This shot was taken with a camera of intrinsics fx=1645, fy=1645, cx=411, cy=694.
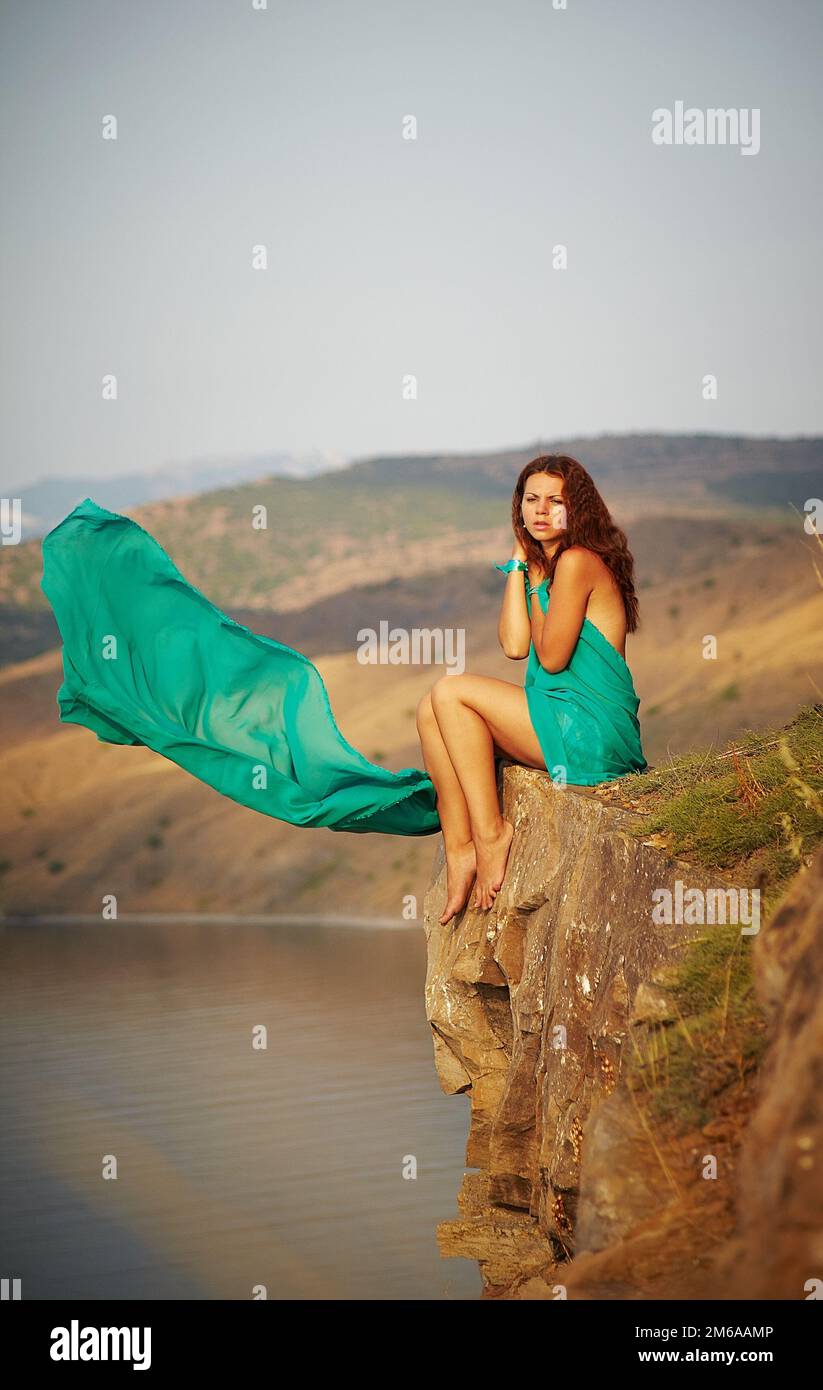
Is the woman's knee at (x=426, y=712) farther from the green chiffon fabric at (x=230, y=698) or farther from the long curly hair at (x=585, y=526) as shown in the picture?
the long curly hair at (x=585, y=526)

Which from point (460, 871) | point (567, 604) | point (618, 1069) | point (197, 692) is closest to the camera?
point (618, 1069)

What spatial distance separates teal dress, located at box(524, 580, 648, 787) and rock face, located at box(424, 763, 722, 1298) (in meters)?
0.18

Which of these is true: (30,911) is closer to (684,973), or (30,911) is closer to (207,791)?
(207,791)

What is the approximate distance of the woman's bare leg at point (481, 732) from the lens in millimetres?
7270

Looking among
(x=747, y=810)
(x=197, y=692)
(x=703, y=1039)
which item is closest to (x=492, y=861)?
(x=747, y=810)

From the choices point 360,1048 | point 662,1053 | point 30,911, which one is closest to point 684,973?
point 662,1053

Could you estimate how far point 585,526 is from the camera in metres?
7.41

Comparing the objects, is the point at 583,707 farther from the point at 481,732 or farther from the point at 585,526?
the point at 585,526

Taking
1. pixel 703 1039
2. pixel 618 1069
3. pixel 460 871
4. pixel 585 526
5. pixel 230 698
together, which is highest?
pixel 585 526

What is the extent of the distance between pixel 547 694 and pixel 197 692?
6.24 feet

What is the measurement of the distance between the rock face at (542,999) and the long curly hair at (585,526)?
97 centimetres

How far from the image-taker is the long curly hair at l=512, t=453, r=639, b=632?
7.41 meters

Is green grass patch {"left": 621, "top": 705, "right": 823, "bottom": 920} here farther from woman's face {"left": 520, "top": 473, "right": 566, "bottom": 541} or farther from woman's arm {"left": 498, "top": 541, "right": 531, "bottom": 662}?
woman's face {"left": 520, "top": 473, "right": 566, "bottom": 541}

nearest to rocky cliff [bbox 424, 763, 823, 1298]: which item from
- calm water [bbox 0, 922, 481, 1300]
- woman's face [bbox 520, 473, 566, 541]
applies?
calm water [bbox 0, 922, 481, 1300]
